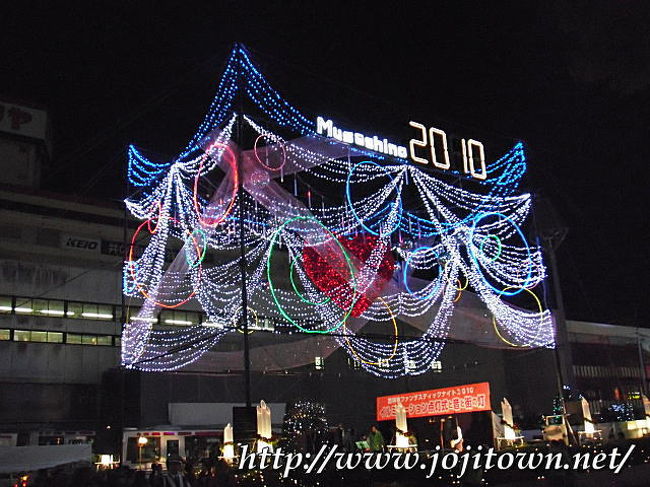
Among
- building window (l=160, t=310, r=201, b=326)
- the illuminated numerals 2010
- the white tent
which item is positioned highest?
the illuminated numerals 2010

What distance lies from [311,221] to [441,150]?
25.9ft

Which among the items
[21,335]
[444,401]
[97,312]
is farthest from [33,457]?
[97,312]

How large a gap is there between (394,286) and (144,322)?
8623 millimetres

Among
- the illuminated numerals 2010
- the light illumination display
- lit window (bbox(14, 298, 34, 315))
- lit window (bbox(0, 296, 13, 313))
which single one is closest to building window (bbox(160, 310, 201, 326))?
the light illumination display

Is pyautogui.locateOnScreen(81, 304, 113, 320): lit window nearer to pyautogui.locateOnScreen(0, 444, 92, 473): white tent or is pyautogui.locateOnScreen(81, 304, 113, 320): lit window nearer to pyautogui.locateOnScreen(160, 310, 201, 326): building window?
pyautogui.locateOnScreen(160, 310, 201, 326): building window

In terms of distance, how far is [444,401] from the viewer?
22.1 m

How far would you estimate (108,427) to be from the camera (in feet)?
90.3

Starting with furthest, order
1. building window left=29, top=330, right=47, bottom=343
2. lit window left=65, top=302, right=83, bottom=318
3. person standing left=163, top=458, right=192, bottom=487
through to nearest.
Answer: lit window left=65, top=302, right=83, bottom=318 < building window left=29, top=330, right=47, bottom=343 < person standing left=163, top=458, right=192, bottom=487

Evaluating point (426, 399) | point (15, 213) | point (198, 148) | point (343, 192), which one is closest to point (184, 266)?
point (198, 148)

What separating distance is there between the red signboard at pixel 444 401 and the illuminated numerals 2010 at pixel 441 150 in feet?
26.6

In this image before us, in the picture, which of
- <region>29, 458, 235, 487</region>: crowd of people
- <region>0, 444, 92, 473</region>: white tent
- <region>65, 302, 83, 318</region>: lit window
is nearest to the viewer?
<region>29, 458, 235, 487</region>: crowd of people

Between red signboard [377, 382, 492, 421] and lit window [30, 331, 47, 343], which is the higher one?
lit window [30, 331, 47, 343]

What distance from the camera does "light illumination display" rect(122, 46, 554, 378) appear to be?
17891 mm

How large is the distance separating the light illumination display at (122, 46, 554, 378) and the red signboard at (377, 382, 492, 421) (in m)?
1.84
